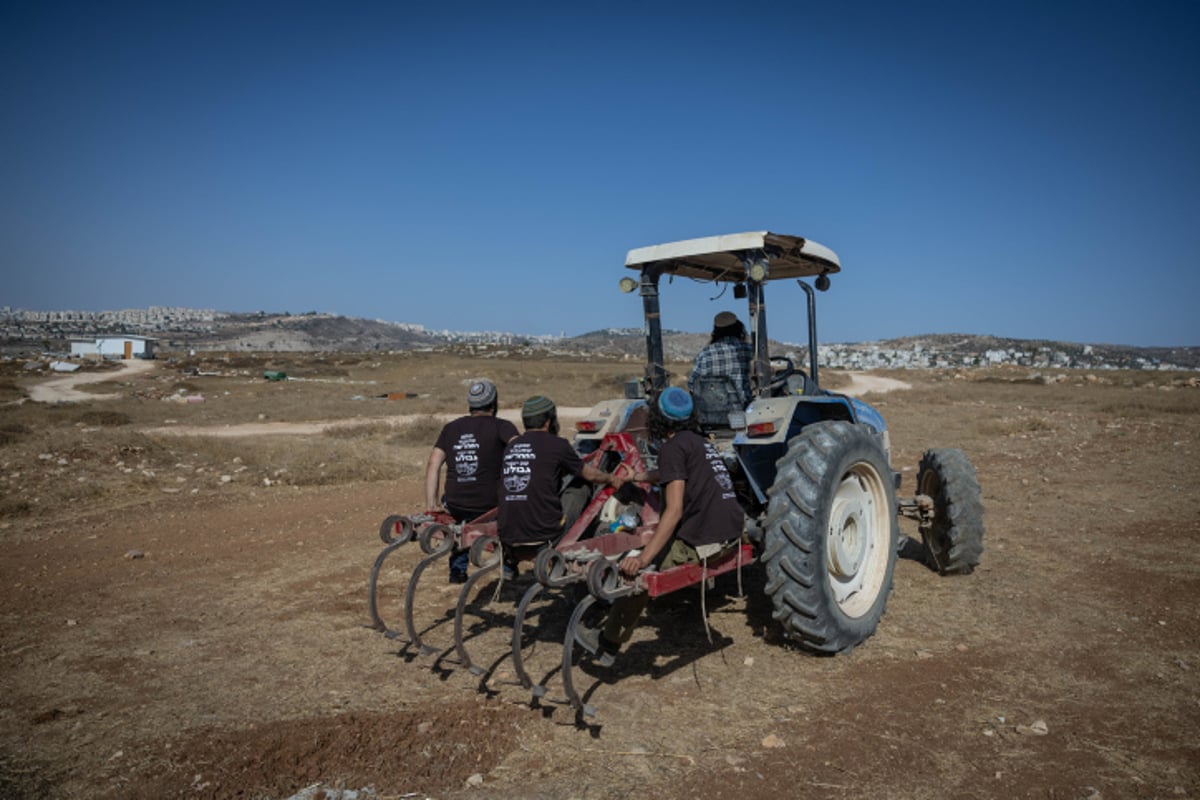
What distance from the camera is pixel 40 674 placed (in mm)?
4773

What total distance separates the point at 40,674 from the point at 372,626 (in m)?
2.07

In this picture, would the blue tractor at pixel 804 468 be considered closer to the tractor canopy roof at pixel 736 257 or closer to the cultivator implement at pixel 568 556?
the tractor canopy roof at pixel 736 257

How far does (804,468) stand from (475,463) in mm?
2384

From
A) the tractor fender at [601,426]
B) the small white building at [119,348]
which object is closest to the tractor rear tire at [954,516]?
the tractor fender at [601,426]

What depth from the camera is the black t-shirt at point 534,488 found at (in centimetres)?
477

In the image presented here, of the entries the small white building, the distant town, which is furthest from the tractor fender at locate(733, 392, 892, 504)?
the small white building

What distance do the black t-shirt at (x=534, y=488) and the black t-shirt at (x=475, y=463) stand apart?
652 mm

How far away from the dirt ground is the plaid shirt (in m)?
1.89

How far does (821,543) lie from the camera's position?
4.55 meters

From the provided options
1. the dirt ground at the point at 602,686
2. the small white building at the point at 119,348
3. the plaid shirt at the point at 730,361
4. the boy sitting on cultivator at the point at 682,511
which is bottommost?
the dirt ground at the point at 602,686

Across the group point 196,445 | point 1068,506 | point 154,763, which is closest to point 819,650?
point 154,763

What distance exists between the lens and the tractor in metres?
4.45

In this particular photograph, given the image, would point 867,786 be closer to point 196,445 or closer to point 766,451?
point 766,451

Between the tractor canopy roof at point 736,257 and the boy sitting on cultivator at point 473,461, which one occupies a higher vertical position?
the tractor canopy roof at point 736,257
